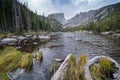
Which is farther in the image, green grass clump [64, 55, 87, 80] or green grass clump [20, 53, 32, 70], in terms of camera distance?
green grass clump [20, 53, 32, 70]

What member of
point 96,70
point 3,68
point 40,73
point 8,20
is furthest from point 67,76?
point 8,20

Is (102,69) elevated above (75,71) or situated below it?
below

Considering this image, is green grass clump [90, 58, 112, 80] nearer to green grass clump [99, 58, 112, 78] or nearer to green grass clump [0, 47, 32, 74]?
green grass clump [99, 58, 112, 78]

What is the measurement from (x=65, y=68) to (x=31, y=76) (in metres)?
3.13

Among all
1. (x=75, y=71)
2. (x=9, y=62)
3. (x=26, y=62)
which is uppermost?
(x=75, y=71)

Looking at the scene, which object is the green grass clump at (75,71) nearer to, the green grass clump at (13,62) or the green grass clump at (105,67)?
the green grass clump at (105,67)

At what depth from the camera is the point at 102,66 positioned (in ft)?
32.5

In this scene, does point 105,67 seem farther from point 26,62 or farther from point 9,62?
point 9,62

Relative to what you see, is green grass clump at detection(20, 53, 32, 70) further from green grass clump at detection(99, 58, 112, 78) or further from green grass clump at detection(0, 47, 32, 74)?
green grass clump at detection(99, 58, 112, 78)

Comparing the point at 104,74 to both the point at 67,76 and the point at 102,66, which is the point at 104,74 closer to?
the point at 102,66

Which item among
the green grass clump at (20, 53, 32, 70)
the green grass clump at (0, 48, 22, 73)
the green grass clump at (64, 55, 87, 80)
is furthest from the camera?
the green grass clump at (20, 53, 32, 70)

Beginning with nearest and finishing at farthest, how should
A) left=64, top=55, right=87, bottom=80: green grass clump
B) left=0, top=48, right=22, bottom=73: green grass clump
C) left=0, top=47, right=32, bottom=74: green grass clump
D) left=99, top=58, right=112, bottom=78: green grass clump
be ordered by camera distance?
1. left=64, top=55, right=87, bottom=80: green grass clump
2. left=99, top=58, right=112, bottom=78: green grass clump
3. left=0, top=48, right=22, bottom=73: green grass clump
4. left=0, top=47, right=32, bottom=74: green grass clump

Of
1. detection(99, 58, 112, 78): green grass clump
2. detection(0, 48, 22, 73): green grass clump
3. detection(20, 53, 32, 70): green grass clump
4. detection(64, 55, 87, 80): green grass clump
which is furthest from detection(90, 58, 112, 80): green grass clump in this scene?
detection(0, 48, 22, 73): green grass clump

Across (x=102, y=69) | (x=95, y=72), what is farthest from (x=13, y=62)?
(x=102, y=69)
